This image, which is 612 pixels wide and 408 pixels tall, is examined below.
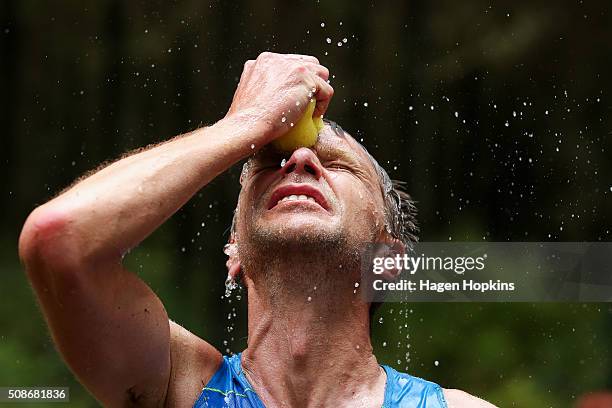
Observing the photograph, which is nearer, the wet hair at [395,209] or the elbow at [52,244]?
the elbow at [52,244]

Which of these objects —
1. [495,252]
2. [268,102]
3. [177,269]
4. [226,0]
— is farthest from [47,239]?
[226,0]

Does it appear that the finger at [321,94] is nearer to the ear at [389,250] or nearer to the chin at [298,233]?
the chin at [298,233]

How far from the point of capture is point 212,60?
199 inches

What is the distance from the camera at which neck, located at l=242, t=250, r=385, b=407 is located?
2475 millimetres

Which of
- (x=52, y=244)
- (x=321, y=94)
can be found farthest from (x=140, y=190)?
(x=321, y=94)

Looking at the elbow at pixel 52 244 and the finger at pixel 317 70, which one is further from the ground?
the finger at pixel 317 70

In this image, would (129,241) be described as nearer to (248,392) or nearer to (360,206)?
(248,392)

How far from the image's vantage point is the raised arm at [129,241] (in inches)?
81.0

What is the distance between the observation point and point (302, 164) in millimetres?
2488

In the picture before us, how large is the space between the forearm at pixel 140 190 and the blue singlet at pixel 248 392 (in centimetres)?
45

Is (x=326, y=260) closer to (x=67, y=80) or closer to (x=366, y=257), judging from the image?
(x=366, y=257)

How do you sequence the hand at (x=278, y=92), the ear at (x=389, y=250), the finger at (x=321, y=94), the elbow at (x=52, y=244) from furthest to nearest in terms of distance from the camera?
1. the ear at (x=389, y=250)
2. the finger at (x=321, y=94)
3. the hand at (x=278, y=92)
4. the elbow at (x=52, y=244)

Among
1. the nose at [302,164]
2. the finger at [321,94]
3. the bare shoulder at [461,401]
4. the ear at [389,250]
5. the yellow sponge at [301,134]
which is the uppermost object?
the finger at [321,94]

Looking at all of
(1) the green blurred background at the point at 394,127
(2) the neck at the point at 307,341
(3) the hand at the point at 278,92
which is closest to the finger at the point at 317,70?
(3) the hand at the point at 278,92
